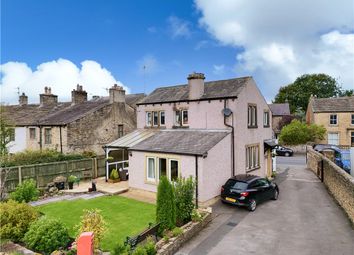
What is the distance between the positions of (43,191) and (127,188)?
19.7ft

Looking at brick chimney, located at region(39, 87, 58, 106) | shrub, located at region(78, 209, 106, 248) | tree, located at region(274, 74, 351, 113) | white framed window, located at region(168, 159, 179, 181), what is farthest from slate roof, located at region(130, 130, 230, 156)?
tree, located at region(274, 74, 351, 113)

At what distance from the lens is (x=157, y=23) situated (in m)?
20.5

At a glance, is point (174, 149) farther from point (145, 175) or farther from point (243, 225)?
point (243, 225)

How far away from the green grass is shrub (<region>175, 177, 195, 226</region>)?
162 centimetres

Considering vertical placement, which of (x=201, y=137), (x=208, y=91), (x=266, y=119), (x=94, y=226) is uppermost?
(x=208, y=91)

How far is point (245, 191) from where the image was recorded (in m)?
15.9

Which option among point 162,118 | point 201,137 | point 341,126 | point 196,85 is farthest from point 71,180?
point 341,126

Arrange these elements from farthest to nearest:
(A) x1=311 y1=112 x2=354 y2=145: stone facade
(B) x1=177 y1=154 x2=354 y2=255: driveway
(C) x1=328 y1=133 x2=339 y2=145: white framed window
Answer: (C) x1=328 y1=133 x2=339 y2=145: white framed window, (A) x1=311 y1=112 x2=354 y2=145: stone facade, (B) x1=177 y1=154 x2=354 y2=255: driveway

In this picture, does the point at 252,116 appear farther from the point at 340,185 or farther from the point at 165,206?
the point at 165,206

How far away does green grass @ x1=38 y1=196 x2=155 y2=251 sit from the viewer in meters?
12.2

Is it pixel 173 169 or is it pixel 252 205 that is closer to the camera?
pixel 252 205

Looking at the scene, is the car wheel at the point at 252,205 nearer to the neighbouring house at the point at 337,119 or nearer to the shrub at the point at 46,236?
the shrub at the point at 46,236

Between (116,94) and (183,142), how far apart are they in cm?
1363

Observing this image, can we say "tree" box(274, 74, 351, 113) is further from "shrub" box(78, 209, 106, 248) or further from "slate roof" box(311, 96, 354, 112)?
"shrub" box(78, 209, 106, 248)
